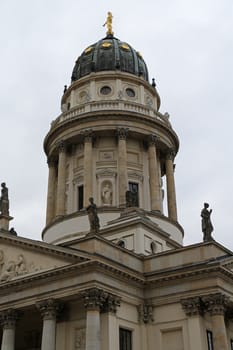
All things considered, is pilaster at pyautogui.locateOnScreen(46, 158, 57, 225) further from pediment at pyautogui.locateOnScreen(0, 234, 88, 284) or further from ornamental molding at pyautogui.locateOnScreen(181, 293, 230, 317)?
ornamental molding at pyautogui.locateOnScreen(181, 293, 230, 317)

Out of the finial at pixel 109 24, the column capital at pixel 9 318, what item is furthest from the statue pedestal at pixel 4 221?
the finial at pixel 109 24

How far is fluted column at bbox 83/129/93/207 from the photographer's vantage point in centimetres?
4103

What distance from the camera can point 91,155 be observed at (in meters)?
42.9

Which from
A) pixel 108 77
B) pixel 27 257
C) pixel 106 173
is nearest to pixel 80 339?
pixel 27 257

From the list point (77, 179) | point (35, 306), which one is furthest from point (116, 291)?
point (77, 179)

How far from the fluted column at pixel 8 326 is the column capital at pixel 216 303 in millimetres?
10908

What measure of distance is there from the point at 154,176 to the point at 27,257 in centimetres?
1444

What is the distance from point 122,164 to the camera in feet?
137

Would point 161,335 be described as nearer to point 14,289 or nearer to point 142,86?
Result: point 14,289

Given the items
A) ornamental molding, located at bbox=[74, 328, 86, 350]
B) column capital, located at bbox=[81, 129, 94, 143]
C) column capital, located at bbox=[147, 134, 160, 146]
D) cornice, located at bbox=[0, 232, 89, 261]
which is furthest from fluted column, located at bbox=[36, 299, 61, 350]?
column capital, located at bbox=[147, 134, 160, 146]

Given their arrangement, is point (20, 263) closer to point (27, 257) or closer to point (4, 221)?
point (27, 257)

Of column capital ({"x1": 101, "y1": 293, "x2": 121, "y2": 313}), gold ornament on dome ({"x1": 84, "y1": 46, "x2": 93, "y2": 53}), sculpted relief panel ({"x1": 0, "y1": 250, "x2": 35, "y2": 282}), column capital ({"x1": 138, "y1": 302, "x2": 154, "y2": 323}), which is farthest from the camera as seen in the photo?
gold ornament on dome ({"x1": 84, "y1": 46, "x2": 93, "y2": 53})

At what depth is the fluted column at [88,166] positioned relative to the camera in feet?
135

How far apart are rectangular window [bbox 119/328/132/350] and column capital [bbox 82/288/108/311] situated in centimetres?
242
